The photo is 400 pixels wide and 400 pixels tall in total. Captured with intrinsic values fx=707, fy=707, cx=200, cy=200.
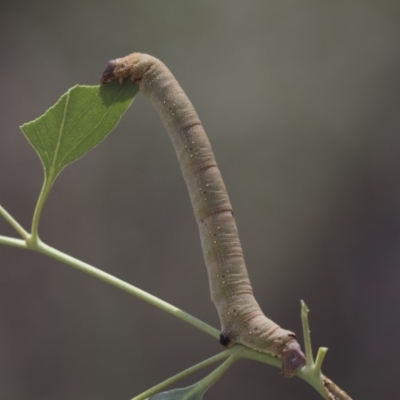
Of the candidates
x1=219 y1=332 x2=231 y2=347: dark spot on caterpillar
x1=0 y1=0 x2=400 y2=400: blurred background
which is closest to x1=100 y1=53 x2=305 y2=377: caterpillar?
x1=219 y1=332 x2=231 y2=347: dark spot on caterpillar

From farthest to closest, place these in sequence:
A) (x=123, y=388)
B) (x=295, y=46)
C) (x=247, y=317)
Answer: (x=295, y=46), (x=123, y=388), (x=247, y=317)

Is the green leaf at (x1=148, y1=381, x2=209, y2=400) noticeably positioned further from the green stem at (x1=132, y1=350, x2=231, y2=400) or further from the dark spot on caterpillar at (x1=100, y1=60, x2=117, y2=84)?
the dark spot on caterpillar at (x1=100, y1=60, x2=117, y2=84)

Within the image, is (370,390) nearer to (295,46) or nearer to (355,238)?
(355,238)

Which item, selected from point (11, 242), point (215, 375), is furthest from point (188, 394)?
point (11, 242)

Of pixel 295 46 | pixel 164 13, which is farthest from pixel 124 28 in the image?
pixel 295 46

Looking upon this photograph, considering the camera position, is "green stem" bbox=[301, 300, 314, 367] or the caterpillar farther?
the caterpillar

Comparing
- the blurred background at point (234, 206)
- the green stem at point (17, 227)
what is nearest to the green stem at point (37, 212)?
the green stem at point (17, 227)
